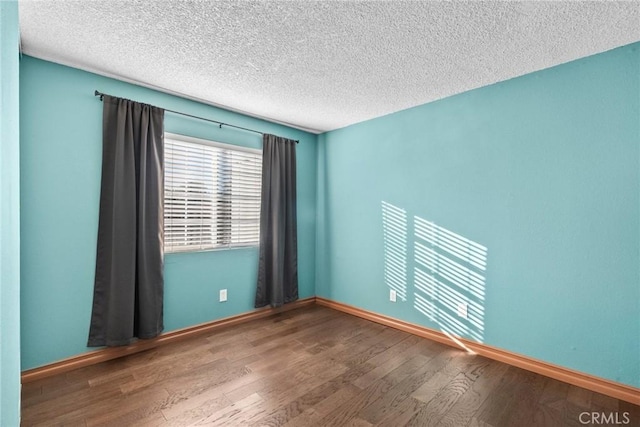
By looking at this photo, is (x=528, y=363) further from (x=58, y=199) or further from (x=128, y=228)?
(x=58, y=199)

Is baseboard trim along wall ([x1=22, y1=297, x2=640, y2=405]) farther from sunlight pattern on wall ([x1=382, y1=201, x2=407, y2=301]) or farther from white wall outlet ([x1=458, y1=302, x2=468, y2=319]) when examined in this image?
sunlight pattern on wall ([x1=382, y1=201, x2=407, y2=301])

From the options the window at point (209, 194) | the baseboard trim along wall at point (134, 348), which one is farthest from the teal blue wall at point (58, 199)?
the window at point (209, 194)

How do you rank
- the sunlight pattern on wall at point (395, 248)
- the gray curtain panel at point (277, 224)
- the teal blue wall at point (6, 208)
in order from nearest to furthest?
the teal blue wall at point (6, 208) < the sunlight pattern on wall at point (395, 248) < the gray curtain panel at point (277, 224)

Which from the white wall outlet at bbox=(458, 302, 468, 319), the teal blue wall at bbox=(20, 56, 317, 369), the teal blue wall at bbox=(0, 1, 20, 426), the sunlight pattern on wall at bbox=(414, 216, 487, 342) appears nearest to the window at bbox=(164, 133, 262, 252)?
the teal blue wall at bbox=(20, 56, 317, 369)

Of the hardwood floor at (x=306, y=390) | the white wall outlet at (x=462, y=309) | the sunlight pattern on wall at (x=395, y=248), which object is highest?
the sunlight pattern on wall at (x=395, y=248)

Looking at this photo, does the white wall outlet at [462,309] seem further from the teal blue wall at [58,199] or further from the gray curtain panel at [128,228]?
the teal blue wall at [58,199]

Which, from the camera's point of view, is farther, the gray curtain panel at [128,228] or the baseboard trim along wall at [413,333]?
the gray curtain panel at [128,228]

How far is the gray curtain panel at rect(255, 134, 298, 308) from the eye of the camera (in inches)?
136

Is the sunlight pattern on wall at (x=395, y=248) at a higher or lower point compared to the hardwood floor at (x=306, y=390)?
higher

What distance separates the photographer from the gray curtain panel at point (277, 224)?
11.3ft

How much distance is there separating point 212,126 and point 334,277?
2335 mm

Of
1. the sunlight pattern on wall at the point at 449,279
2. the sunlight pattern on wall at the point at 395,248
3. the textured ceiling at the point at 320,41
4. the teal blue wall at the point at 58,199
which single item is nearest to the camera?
the textured ceiling at the point at 320,41

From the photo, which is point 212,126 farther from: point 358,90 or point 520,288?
point 520,288

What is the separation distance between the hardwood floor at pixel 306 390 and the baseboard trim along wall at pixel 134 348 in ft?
0.20
